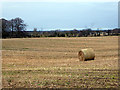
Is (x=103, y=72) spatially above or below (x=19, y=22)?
below

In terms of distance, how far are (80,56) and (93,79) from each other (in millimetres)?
8115

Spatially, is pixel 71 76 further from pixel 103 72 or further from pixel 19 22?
pixel 19 22

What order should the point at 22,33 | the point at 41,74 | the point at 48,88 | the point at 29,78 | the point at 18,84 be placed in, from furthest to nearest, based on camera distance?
the point at 22,33 → the point at 41,74 → the point at 29,78 → the point at 18,84 → the point at 48,88

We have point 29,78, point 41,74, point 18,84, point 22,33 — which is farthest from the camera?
point 22,33

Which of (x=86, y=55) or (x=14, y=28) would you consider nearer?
(x=86, y=55)

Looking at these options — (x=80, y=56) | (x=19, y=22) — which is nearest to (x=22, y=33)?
(x=19, y=22)

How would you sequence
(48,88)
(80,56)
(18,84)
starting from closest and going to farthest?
(48,88) → (18,84) → (80,56)

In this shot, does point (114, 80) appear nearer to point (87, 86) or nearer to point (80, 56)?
point (87, 86)

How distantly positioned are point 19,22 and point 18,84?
61.6 m

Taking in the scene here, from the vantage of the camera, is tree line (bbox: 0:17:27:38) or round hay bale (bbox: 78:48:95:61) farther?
tree line (bbox: 0:17:27:38)

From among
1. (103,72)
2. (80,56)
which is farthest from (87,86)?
(80,56)

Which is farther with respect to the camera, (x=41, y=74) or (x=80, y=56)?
(x=80, y=56)

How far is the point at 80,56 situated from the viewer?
1725 cm

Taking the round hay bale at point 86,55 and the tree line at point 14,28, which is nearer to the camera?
the round hay bale at point 86,55
